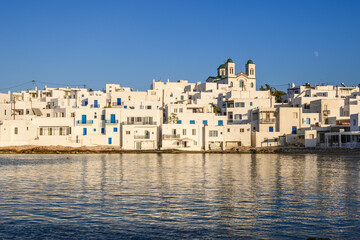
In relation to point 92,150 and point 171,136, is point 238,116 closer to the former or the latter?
point 171,136

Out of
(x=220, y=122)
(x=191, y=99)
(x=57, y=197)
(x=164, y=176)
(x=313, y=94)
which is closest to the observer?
(x=57, y=197)

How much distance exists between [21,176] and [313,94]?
71.0 meters

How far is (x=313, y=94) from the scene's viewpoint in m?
93.2

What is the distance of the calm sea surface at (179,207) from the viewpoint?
699 inches

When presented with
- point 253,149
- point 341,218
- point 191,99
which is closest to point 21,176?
point 341,218

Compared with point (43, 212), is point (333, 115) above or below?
above

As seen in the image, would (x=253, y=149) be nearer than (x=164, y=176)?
No

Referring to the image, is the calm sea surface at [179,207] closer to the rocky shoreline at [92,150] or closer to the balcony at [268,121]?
the rocky shoreline at [92,150]

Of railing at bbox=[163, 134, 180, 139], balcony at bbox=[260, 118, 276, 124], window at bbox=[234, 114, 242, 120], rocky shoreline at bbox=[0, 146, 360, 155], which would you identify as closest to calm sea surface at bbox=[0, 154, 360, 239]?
rocky shoreline at bbox=[0, 146, 360, 155]

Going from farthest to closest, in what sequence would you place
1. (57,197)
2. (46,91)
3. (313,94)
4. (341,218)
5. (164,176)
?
(46,91), (313,94), (164,176), (57,197), (341,218)

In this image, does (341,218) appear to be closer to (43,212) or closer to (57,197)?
(43,212)

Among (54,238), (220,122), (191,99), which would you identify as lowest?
(54,238)

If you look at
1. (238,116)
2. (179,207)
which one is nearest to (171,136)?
(238,116)

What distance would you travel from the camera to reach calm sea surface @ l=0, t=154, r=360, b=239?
17766mm
